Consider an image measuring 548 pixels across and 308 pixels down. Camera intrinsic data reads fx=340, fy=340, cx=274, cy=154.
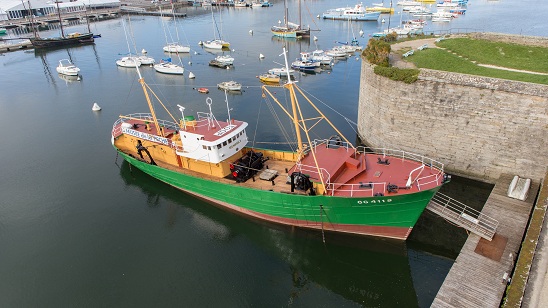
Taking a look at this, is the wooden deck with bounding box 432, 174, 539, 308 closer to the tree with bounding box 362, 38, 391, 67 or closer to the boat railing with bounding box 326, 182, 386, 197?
the boat railing with bounding box 326, 182, 386, 197

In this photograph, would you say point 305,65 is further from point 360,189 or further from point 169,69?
point 360,189

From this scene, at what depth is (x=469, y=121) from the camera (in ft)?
70.8

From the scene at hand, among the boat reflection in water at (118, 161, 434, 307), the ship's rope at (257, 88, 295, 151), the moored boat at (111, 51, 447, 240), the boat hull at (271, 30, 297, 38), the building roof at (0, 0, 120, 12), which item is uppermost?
the building roof at (0, 0, 120, 12)

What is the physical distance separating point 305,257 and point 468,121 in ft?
44.3

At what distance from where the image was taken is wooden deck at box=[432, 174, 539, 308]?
1337cm

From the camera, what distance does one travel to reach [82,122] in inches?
1433

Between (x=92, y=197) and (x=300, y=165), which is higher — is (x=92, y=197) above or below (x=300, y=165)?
below

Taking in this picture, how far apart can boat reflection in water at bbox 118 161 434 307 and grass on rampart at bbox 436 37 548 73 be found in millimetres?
16964

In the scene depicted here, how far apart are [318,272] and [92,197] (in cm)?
1670

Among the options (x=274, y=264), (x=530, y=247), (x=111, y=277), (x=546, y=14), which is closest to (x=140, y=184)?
(x=111, y=277)

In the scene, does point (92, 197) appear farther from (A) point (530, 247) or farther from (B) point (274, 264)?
(A) point (530, 247)

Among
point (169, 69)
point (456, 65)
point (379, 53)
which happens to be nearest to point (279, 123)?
point (379, 53)

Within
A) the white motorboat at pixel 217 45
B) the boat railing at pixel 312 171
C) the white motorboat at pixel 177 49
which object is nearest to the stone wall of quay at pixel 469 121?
the boat railing at pixel 312 171

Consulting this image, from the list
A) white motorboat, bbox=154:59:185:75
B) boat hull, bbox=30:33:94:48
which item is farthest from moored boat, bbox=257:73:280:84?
boat hull, bbox=30:33:94:48
